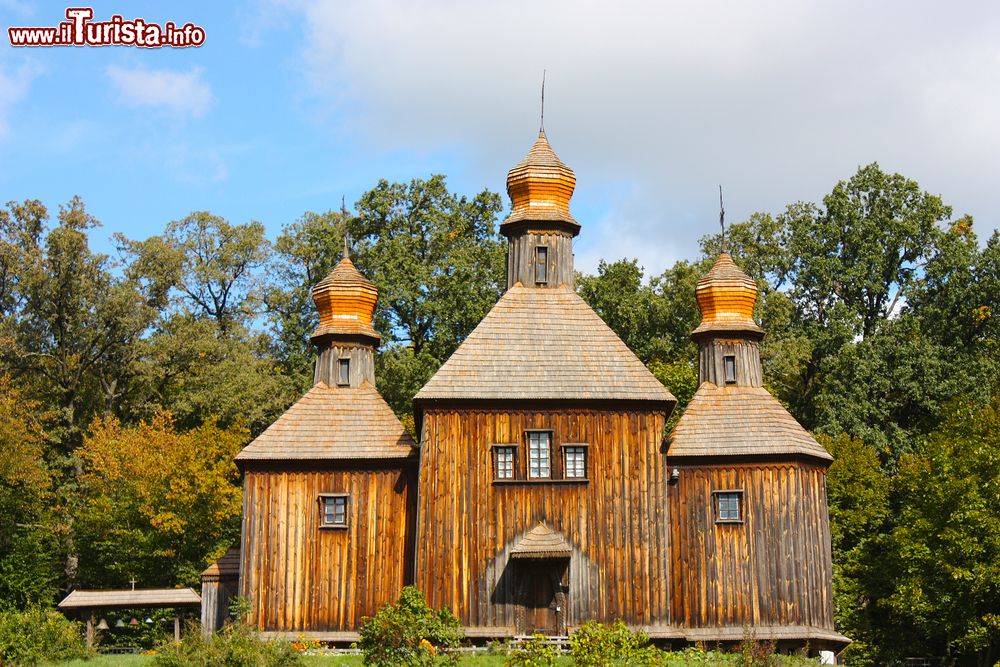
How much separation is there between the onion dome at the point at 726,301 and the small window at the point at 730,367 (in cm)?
78

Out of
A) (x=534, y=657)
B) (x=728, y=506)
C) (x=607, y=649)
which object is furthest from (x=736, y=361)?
(x=534, y=657)

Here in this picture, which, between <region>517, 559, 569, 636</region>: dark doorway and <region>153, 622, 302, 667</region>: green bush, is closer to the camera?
<region>153, 622, 302, 667</region>: green bush

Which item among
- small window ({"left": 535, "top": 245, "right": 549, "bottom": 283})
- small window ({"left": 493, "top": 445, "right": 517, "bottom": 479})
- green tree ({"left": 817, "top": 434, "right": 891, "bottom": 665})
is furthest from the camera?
green tree ({"left": 817, "top": 434, "right": 891, "bottom": 665})

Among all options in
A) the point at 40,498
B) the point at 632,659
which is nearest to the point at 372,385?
the point at 632,659

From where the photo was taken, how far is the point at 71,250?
44.6m

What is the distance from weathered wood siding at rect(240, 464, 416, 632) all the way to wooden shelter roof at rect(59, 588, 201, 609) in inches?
140

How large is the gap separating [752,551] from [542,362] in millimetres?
6242

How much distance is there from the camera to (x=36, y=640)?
25.2 meters

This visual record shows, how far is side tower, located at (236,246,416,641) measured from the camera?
28438 mm

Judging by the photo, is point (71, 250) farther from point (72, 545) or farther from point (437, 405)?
point (437, 405)

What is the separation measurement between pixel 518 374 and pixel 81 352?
2360cm

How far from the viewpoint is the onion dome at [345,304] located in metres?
33.5

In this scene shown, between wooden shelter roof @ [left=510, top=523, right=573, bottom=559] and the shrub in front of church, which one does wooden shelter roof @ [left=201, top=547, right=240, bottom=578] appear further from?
the shrub in front of church

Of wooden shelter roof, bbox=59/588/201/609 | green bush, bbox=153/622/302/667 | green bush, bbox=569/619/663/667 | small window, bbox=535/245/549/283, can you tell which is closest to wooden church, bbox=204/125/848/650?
small window, bbox=535/245/549/283
